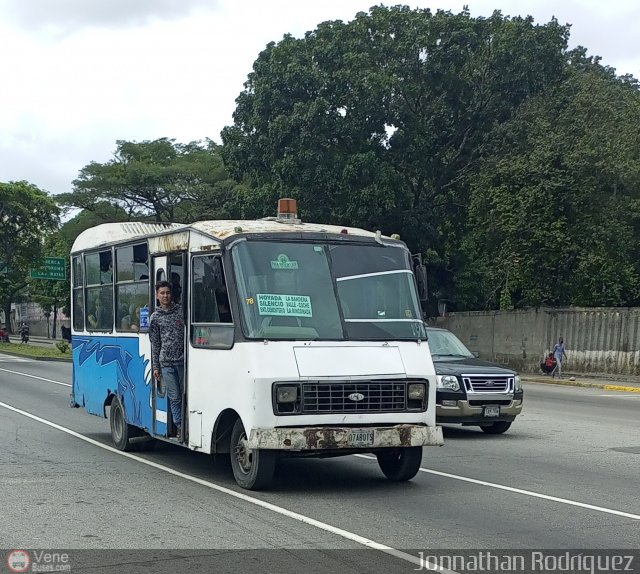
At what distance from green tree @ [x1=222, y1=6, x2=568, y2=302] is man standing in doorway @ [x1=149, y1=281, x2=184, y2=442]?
23984 millimetres

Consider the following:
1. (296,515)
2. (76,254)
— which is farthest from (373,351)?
(76,254)

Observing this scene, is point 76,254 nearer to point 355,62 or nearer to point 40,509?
point 40,509

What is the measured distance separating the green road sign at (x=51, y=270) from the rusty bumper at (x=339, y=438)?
142 ft

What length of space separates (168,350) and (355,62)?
85.2 feet

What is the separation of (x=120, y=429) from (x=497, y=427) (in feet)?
20.1

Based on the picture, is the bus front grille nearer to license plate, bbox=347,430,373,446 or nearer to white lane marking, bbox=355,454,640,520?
license plate, bbox=347,430,373,446

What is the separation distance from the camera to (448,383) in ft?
46.6

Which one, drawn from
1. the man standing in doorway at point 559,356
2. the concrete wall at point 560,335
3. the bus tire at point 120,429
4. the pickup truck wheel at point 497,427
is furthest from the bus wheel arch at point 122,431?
the concrete wall at point 560,335

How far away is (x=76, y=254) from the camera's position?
14.4 meters

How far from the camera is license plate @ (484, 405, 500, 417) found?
14.2 m

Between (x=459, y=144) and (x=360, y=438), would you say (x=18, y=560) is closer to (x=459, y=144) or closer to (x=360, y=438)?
(x=360, y=438)

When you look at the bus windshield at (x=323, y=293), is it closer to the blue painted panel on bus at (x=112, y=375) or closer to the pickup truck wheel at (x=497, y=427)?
the blue painted panel on bus at (x=112, y=375)

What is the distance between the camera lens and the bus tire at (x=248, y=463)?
916cm

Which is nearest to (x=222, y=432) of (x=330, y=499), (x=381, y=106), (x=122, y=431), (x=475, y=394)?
(x=330, y=499)
